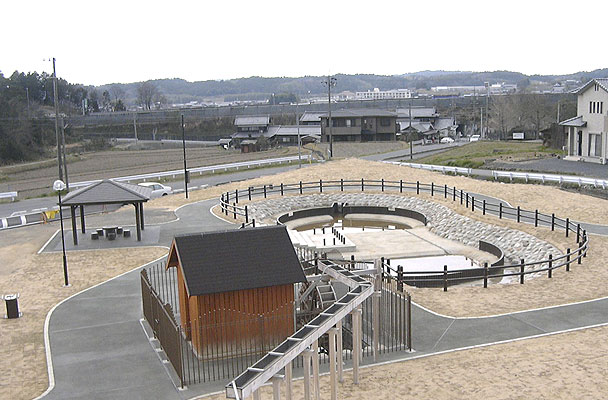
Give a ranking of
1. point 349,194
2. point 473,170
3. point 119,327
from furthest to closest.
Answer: point 473,170 → point 349,194 → point 119,327

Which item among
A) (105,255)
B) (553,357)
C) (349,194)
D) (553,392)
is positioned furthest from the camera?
(349,194)

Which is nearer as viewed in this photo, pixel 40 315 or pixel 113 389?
pixel 113 389

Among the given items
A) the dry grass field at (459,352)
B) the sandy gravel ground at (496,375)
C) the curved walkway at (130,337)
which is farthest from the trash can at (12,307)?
the sandy gravel ground at (496,375)

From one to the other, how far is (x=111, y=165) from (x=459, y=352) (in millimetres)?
59795

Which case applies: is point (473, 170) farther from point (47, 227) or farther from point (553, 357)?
point (553, 357)

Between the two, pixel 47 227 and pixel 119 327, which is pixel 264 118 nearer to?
pixel 47 227

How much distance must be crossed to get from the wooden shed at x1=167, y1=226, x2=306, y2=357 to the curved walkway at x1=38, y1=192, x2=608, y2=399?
134 centimetres

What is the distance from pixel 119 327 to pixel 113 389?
407 cm

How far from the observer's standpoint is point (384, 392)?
12.1 meters

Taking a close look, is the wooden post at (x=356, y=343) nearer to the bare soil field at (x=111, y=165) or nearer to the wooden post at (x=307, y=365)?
the wooden post at (x=307, y=365)

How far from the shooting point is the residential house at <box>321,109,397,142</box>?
85.4 metres

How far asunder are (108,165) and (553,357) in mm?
61031

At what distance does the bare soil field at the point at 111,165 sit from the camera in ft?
183

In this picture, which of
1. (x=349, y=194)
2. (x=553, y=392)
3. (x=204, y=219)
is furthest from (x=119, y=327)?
(x=349, y=194)
